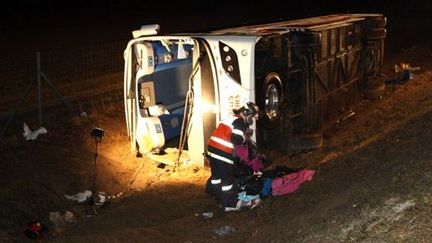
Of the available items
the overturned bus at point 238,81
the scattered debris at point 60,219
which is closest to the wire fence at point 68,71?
the overturned bus at point 238,81

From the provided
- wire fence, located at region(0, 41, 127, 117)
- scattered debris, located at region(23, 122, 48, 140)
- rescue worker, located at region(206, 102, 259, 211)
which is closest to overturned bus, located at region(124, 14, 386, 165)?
rescue worker, located at region(206, 102, 259, 211)

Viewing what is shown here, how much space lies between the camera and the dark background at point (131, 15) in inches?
886

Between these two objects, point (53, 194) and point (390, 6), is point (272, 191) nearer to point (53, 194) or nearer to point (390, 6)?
point (53, 194)

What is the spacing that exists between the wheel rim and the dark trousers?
1.65m

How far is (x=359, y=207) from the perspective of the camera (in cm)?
556

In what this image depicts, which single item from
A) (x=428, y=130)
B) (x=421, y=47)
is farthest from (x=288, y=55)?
(x=421, y=47)

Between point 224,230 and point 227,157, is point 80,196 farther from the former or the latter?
point 224,230

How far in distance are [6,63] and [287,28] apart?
9.06 meters

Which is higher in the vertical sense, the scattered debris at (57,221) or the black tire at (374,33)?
the black tire at (374,33)

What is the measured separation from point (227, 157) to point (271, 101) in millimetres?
1902

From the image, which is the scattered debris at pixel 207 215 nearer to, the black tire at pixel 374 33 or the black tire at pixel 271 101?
the black tire at pixel 271 101

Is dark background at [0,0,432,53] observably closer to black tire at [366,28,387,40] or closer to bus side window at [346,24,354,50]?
black tire at [366,28,387,40]

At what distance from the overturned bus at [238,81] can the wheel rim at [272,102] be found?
0.6 inches

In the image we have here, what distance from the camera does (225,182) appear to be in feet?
24.6
